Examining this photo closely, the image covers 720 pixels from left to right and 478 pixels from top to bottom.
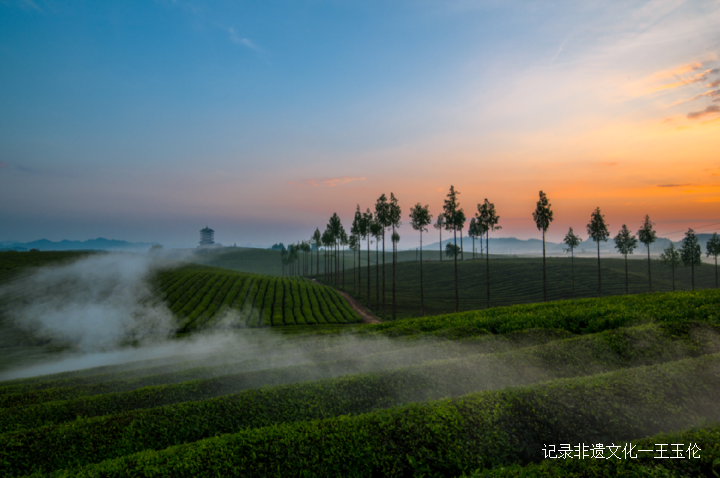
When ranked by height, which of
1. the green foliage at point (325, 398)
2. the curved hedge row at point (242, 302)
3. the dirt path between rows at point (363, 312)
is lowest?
the dirt path between rows at point (363, 312)

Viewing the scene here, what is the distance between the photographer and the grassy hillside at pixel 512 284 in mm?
65938

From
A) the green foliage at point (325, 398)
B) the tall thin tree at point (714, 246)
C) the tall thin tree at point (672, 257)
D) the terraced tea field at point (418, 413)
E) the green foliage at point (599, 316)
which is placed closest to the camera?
the terraced tea field at point (418, 413)

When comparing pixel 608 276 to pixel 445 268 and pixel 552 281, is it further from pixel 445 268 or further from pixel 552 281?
pixel 445 268

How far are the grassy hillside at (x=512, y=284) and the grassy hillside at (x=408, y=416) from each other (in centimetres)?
4160

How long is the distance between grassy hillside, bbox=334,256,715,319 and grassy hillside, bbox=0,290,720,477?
136ft

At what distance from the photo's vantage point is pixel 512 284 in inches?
3155

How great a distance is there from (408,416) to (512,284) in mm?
81512

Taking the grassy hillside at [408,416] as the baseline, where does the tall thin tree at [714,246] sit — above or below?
above

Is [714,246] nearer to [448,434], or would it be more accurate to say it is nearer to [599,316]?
[599,316]

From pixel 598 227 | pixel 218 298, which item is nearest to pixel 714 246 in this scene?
pixel 598 227

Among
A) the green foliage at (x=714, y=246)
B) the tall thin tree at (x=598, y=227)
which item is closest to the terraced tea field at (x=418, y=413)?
the tall thin tree at (x=598, y=227)

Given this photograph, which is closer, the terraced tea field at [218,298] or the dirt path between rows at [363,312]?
the terraced tea field at [218,298]

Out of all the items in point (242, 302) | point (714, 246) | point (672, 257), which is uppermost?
point (714, 246)

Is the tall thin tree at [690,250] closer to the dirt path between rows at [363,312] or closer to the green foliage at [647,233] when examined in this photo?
the green foliage at [647,233]
